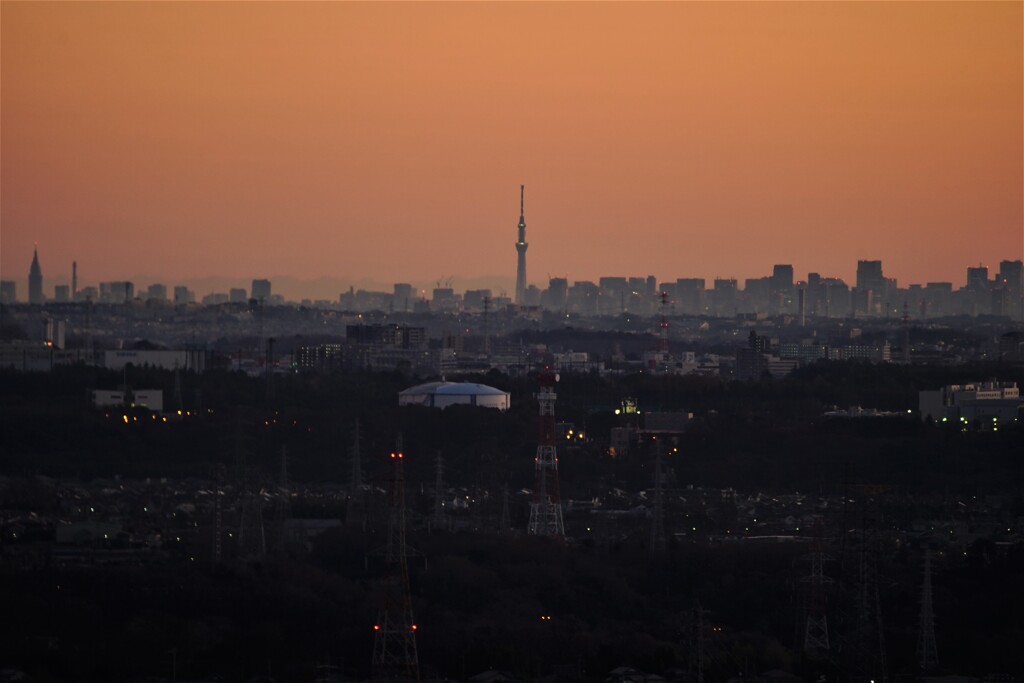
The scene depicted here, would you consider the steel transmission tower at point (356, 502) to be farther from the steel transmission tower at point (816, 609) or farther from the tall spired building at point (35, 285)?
the tall spired building at point (35, 285)

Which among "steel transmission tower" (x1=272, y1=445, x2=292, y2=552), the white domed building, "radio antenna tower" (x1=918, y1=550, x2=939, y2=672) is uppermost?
the white domed building

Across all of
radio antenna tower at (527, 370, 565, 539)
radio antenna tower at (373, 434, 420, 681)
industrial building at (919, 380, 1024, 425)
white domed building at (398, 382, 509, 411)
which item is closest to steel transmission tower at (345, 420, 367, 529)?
radio antenna tower at (527, 370, 565, 539)

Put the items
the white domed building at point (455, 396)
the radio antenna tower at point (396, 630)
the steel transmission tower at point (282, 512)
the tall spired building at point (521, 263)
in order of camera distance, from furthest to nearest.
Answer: the tall spired building at point (521, 263), the white domed building at point (455, 396), the steel transmission tower at point (282, 512), the radio antenna tower at point (396, 630)

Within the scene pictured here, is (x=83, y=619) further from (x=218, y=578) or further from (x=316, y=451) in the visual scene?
(x=316, y=451)

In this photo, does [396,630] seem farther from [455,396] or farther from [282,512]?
[455,396]

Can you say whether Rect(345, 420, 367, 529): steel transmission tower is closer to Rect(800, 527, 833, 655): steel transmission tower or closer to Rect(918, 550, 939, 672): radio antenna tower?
Rect(800, 527, 833, 655): steel transmission tower

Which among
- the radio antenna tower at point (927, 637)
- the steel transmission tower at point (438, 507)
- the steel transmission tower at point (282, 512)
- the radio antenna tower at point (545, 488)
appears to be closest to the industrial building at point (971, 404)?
the radio antenna tower at point (545, 488)

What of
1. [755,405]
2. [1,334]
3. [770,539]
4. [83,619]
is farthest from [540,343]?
[83,619]
